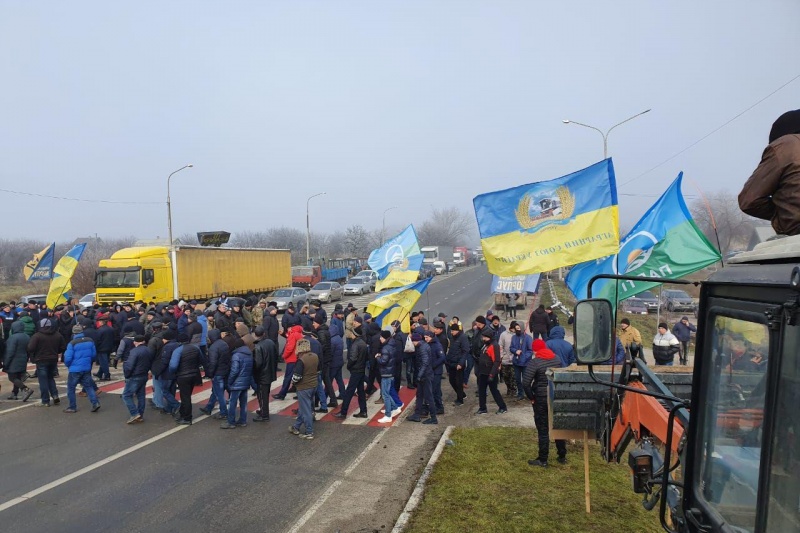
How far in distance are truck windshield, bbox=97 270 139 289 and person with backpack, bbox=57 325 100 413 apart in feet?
46.6

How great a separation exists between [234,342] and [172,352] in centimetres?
113

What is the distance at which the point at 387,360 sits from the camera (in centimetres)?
1011

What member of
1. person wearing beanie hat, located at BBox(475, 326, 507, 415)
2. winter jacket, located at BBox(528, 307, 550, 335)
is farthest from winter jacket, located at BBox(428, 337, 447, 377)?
winter jacket, located at BBox(528, 307, 550, 335)

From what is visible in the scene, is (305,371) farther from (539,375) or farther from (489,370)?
(539,375)

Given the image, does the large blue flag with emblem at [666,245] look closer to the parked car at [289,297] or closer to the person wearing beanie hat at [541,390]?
the person wearing beanie hat at [541,390]

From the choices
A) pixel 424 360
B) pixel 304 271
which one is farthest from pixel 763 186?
pixel 304 271

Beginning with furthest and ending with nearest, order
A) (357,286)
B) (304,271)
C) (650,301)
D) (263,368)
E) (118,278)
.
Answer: (304,271), (357,286), (650,301), (118,278), (263,368)

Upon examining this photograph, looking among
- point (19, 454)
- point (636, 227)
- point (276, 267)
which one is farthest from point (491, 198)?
point (276, 267)

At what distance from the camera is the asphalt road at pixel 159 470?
649cm

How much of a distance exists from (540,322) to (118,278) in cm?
1856

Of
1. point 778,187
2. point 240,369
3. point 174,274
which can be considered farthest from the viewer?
point 174,274

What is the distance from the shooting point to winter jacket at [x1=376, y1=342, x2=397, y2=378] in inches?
392

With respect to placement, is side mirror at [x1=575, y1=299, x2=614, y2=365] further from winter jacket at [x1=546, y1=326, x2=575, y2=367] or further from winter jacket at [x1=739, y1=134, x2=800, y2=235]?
winter jacket at [x1=546, y1=326, x2=575, y2=367]

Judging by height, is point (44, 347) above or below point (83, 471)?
above
